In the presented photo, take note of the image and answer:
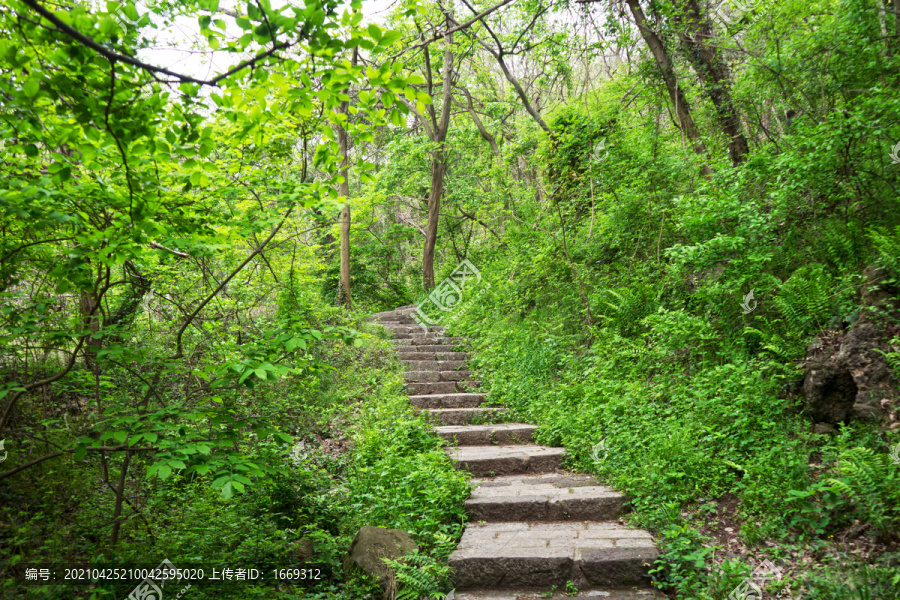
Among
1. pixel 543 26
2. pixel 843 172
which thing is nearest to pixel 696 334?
pixel 843 172

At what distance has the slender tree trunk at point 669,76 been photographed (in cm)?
659

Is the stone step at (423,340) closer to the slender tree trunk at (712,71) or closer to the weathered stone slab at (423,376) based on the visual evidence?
the weathered stone slab at (423,376)

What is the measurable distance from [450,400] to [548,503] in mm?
3122

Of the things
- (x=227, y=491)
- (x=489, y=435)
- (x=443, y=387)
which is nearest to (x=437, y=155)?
(x=443, y=387)

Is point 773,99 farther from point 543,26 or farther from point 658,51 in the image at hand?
point 543,26

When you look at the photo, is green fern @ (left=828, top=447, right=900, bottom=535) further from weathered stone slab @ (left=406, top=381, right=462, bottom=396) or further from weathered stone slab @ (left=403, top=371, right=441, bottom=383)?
weathered stone slab @ (left=403, top=371, right=441, bottom=383)

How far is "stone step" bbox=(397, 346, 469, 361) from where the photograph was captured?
924cm

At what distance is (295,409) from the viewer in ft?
21.3

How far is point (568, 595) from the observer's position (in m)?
3.41

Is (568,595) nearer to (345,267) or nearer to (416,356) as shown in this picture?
(416,356)

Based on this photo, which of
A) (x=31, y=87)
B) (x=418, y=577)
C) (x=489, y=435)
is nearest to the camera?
(x=31, y=87)

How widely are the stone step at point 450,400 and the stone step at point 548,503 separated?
8.31 ft

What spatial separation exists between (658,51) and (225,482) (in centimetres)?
730

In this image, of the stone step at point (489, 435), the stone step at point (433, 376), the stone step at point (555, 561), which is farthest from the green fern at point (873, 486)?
the stone step at point (433, 376)
